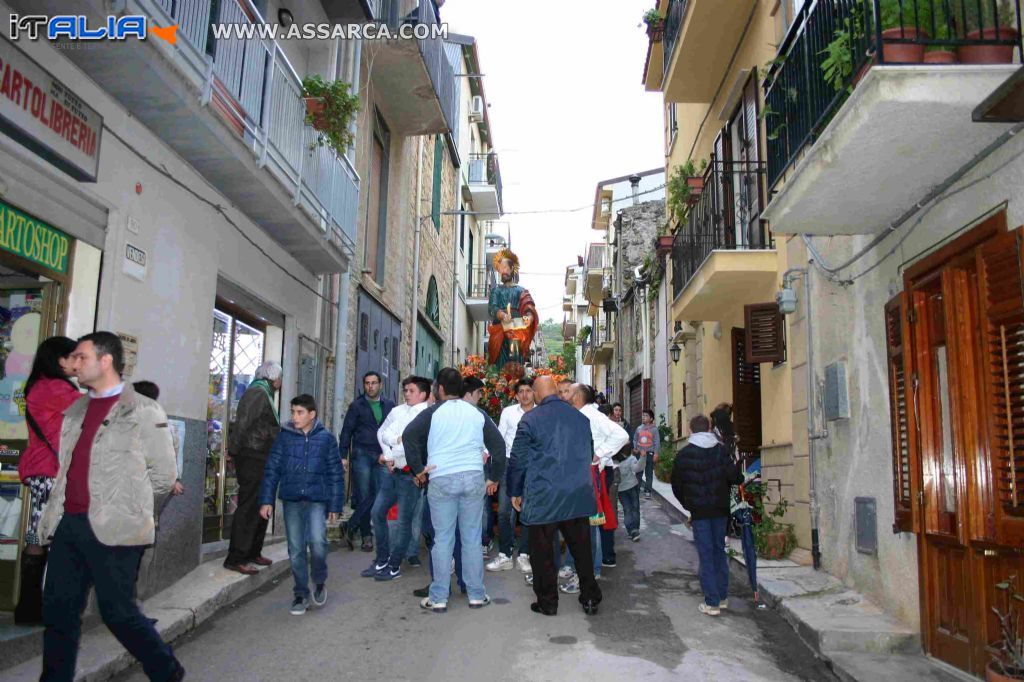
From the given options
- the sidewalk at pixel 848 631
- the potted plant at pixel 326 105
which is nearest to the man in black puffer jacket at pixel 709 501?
the sidewalk at pixel 848 631

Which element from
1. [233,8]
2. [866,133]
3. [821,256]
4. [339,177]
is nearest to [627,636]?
[866,133]

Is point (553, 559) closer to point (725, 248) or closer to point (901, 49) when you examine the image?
point (901, 49)

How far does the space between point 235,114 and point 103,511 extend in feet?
14.9

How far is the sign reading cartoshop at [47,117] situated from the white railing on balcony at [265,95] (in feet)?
2.50

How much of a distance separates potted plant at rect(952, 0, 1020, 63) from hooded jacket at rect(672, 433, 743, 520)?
3289mm

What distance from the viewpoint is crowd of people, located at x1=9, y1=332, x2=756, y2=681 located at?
12.6 ft

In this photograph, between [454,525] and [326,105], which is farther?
[326,105]

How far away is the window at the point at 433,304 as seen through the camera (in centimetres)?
1930

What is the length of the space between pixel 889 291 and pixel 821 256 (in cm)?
167

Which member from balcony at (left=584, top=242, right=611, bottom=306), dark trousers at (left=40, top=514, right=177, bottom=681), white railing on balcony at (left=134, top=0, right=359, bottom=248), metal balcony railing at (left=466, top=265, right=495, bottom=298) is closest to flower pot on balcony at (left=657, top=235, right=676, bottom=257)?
white railing on balcony at (left=134, top=0, right=359, bottom=248)

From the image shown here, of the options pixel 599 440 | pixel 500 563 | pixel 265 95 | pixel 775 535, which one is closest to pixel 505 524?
pixel 500 563

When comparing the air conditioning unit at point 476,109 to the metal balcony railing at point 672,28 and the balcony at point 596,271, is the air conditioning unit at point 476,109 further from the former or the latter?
the metal balcony railing at point 672,28

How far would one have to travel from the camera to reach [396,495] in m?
7.27

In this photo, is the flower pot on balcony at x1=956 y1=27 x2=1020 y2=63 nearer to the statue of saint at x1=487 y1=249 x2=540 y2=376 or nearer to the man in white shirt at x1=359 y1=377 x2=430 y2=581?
the man in white shirt at x1=359 y1=377 x2=430 y2=581
